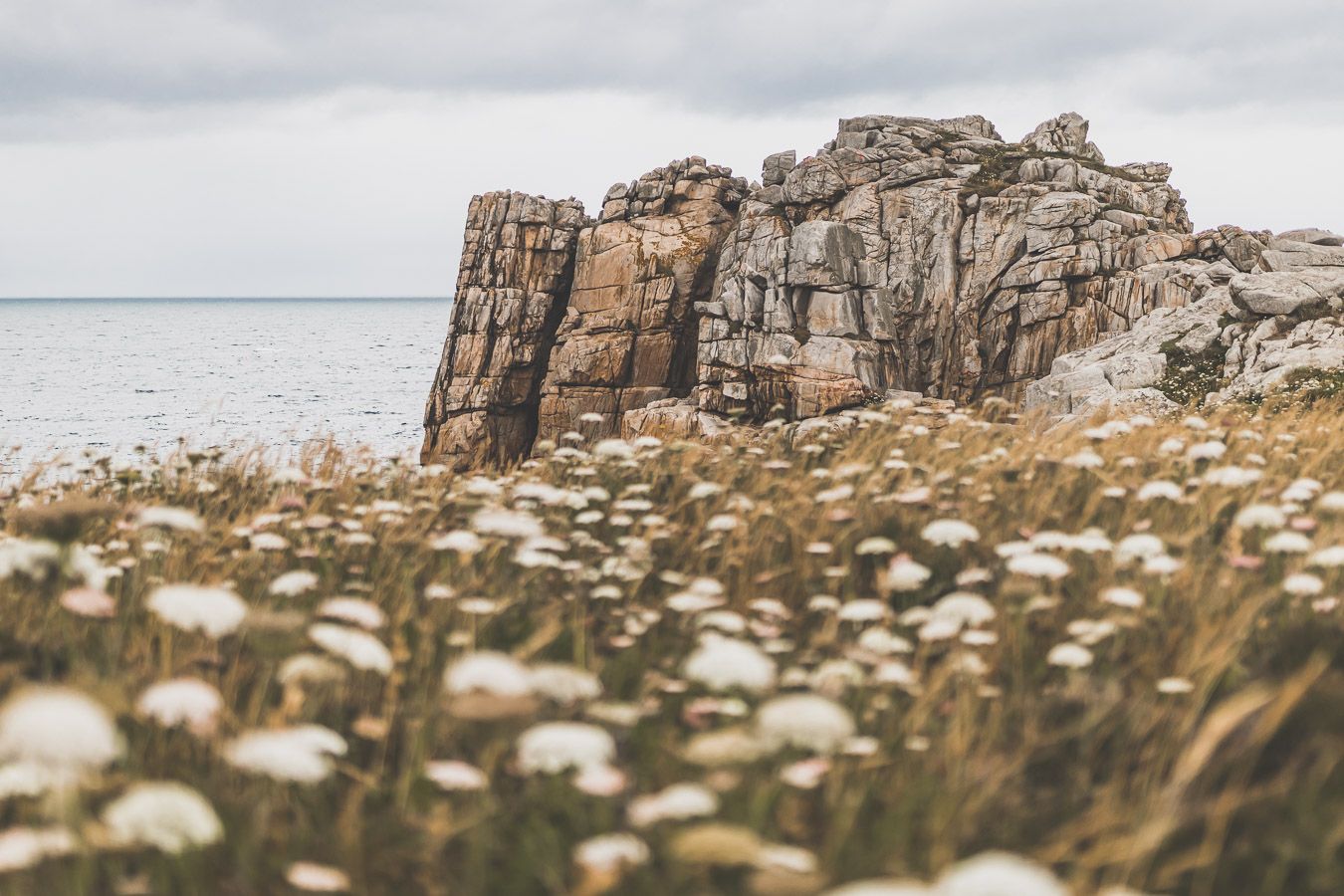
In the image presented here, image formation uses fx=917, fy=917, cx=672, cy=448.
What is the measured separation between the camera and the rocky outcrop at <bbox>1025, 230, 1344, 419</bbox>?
15890 millimetres

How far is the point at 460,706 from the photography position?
6.70 ft

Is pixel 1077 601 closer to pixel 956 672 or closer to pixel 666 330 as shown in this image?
pixel 956 672

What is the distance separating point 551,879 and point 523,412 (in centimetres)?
5127

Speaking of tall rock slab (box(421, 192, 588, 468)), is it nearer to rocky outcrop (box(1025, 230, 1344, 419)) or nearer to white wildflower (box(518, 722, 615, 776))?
rocky outcrop (box(1025, 230, 1344, 419))

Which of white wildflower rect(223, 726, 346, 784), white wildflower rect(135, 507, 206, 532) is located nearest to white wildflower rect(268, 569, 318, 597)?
white wildflower rect(135, 507, 206, 532)

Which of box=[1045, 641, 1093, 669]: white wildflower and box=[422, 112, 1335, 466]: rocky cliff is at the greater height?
box=[422, 112, 1335, 466]: rocky cliff

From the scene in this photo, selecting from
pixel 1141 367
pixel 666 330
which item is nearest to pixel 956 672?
pixel 1141 367

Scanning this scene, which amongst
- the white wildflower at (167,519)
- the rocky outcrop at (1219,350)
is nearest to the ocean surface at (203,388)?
the white wildflower at (167,519)

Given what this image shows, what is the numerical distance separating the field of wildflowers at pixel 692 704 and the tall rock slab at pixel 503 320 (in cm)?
4697

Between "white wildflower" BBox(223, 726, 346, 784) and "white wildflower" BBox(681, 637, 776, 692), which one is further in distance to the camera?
"white wildflower" BBox(681, 637, 776, 692)

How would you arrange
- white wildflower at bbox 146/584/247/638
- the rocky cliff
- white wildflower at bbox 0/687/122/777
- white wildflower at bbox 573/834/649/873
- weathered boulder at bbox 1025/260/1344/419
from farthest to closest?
the rocky cliff, weathered boulder at bbox 1025/260/1344/419, white wildflower at bbox 146/584/247/638, white wildflower at bbox 573/834/649/873, white wildflower at bbox 0/687/122/777

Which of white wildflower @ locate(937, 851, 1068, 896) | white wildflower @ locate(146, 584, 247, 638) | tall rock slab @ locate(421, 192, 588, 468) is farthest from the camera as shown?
tall rock slab @ locate(421, 192, 588, 468)

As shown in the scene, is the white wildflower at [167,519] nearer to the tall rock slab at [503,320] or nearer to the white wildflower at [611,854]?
the white wildflower at [611,854]

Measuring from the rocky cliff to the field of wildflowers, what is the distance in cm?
3185
